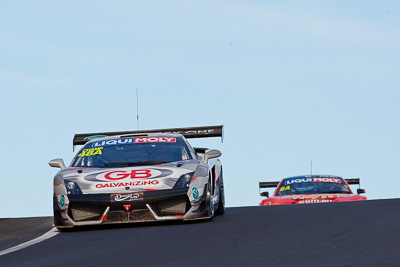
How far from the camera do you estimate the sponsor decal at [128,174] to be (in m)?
10.9

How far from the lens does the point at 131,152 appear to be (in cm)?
1213

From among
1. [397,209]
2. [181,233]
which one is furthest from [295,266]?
[397,209]

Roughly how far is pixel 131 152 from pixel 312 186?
6.49m

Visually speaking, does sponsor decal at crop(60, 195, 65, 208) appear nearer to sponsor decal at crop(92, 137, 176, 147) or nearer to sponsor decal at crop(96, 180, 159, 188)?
sponsor decal at crop(96, 180, 159, 188)

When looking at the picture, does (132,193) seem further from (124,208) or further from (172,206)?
(172,206)

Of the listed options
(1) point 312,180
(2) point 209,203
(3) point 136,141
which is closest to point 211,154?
(3) point 136,141

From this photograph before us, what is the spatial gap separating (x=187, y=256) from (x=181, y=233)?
219 cm

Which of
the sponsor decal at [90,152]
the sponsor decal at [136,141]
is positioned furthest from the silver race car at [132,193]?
the sponsor decal at [136,141]

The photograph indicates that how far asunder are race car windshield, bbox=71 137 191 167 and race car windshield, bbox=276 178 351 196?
5.57 m

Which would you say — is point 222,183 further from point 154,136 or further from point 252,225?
point 252,225

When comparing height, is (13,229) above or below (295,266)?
below

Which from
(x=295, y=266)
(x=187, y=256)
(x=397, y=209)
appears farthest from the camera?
(x=397, y=209)

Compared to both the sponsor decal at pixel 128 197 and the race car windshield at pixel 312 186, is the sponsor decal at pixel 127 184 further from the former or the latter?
the race car windshield at pixel 312 186

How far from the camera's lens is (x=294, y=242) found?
7621 millimetres
